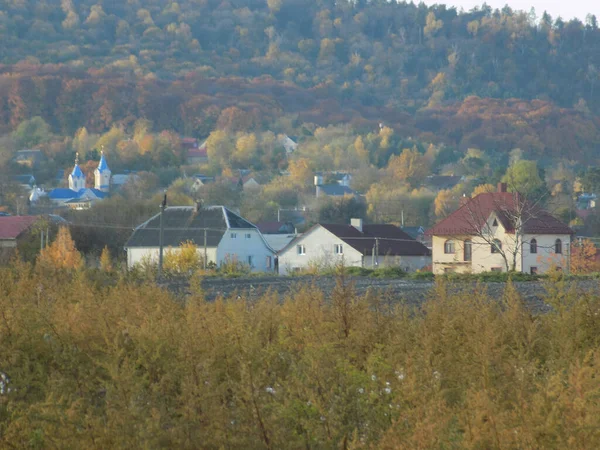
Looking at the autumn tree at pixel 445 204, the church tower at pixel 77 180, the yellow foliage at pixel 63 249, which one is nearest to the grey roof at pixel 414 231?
the autumn tree at pixel 445 204

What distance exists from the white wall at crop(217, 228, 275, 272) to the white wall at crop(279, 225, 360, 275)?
2.11m

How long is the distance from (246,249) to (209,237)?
2.53 metres

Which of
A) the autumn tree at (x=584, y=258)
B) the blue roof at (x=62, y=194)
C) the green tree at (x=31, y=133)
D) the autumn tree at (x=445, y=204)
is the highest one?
the green tree at (x=31, y=133)

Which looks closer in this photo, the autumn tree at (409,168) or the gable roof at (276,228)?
the gable roof at (276,228)

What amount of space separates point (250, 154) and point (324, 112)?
36913 mm

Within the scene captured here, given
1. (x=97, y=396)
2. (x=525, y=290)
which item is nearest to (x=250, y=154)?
(x=525, y=290)

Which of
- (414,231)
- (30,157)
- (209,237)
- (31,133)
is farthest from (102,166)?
(209,237)

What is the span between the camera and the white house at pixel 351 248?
186 ft

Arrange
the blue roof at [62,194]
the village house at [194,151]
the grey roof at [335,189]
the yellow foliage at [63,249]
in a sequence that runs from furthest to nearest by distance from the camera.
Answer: the village house at [194,151], the grey roof at [335,189], the blue roof at [62,194], the yellow foliage at [63,249]

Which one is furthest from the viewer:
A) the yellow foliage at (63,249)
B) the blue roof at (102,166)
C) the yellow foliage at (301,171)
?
the blue roof at (102,166)

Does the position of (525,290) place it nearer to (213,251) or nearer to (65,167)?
(213,251)

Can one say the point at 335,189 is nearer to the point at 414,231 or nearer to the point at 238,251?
the point at 414,231

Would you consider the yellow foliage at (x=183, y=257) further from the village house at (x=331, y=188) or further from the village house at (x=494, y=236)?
the village house at (x=331, y=188)

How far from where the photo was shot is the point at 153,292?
46.4ft
